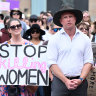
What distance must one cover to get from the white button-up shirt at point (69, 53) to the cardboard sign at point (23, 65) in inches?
48.8

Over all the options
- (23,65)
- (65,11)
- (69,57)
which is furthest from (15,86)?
(65,11)

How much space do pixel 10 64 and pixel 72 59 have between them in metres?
1.64

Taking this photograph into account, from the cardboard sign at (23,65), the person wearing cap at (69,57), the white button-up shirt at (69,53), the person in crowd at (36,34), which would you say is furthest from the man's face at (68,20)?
the person in crowd at (36,34)

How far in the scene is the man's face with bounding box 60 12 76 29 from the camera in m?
5.53

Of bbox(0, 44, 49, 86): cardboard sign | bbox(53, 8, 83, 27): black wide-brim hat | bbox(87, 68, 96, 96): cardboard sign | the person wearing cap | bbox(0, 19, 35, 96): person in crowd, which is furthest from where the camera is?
bbox(0, 44, 49, 86): cardboard sign

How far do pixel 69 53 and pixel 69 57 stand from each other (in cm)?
5

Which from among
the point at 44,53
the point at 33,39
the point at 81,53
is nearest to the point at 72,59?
the point at 81,53

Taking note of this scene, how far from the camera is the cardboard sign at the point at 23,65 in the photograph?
6.79m

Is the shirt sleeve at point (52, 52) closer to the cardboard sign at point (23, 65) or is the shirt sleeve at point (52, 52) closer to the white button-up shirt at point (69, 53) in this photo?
the white button-up shirt at point (69, 53)

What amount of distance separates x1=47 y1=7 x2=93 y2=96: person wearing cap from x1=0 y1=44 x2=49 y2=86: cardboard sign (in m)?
1.18

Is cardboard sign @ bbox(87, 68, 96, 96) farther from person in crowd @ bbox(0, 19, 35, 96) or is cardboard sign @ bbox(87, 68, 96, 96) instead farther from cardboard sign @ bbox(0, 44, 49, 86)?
person in crowd @ bbox(0, 19, 35, 96)

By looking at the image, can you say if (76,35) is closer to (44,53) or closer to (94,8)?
(44,53)

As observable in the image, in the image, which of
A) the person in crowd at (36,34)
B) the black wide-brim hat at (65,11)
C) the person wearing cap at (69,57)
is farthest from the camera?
the person in crowd at (36,34)

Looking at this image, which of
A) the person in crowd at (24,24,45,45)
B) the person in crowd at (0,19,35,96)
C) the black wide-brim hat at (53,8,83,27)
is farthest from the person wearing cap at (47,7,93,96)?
the person in crowd at (24,24,45,45)
